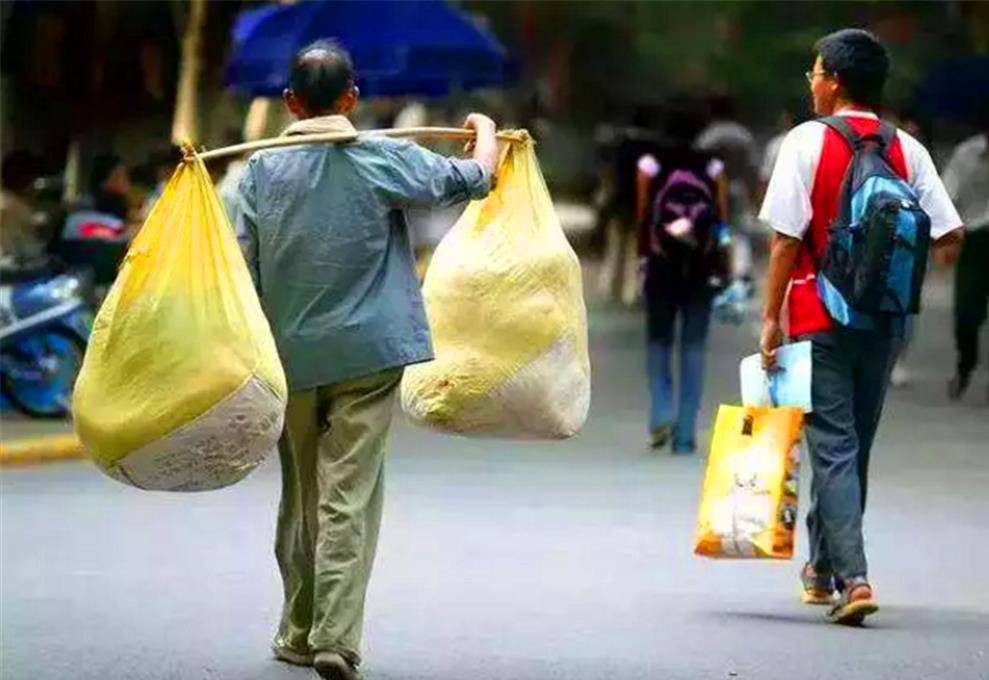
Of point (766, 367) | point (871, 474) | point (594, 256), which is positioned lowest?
point (594, 256)

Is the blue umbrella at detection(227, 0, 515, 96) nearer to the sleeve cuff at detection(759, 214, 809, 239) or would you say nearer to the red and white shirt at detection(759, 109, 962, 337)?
the red and white shirt at detection(759, 109, 962, 337)

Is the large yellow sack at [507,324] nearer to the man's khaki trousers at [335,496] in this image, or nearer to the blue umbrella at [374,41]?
the man's khaki trousers at [335,496]

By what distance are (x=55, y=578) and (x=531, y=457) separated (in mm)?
4840

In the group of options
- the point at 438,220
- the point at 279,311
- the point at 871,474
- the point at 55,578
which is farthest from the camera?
the point at 438,220

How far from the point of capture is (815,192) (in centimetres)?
932

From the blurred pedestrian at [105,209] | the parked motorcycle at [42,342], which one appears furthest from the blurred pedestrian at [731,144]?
the parked motorcycle at [42,342]

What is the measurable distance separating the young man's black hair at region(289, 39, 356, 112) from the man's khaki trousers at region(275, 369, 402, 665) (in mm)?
783

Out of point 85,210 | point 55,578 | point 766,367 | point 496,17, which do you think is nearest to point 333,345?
point 766,367

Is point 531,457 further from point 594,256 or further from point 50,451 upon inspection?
point 594,256

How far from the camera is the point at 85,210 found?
1872 centimetres

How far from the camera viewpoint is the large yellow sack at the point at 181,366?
297 inches

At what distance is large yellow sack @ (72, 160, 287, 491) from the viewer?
754 cm

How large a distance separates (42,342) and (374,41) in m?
5.23

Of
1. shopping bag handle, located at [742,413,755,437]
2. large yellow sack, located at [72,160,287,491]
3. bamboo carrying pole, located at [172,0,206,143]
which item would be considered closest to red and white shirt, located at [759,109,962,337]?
shopping bag handle, located at [742,413,755,437]
